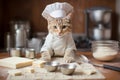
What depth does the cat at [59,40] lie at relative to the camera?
127cm

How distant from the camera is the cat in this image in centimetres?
127

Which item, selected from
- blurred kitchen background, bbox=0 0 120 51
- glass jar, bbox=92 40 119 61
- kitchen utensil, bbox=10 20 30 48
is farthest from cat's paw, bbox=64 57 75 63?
blurred kitchen background, bbox=0 0 120 51

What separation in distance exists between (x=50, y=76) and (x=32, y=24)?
4.00 feet

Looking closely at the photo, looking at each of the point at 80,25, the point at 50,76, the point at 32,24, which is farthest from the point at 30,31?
the point at 50,76

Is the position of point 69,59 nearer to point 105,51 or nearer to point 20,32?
point 105,51

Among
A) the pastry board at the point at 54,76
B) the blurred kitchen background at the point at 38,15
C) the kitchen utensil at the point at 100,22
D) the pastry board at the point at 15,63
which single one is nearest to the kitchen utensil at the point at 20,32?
the blurred kitchen background at the point at 38,15

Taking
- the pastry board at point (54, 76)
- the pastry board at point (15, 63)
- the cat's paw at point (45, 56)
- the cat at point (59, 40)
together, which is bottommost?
the pastry board at point (54, 76)

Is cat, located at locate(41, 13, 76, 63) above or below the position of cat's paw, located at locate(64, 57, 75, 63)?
above

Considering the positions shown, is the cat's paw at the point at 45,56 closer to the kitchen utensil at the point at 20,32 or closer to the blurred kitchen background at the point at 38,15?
the kitchen utensil at the point at 20,32

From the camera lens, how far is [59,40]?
1308 millimetres

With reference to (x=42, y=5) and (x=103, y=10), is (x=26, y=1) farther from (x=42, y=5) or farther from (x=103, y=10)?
(x=103, y=10)

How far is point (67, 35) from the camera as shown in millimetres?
1323

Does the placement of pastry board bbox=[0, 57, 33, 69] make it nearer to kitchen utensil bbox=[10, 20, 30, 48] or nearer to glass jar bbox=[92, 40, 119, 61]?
glass jar bbox=[92, 40, 119, 61]

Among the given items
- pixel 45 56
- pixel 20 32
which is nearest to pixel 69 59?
pixel 45 56
